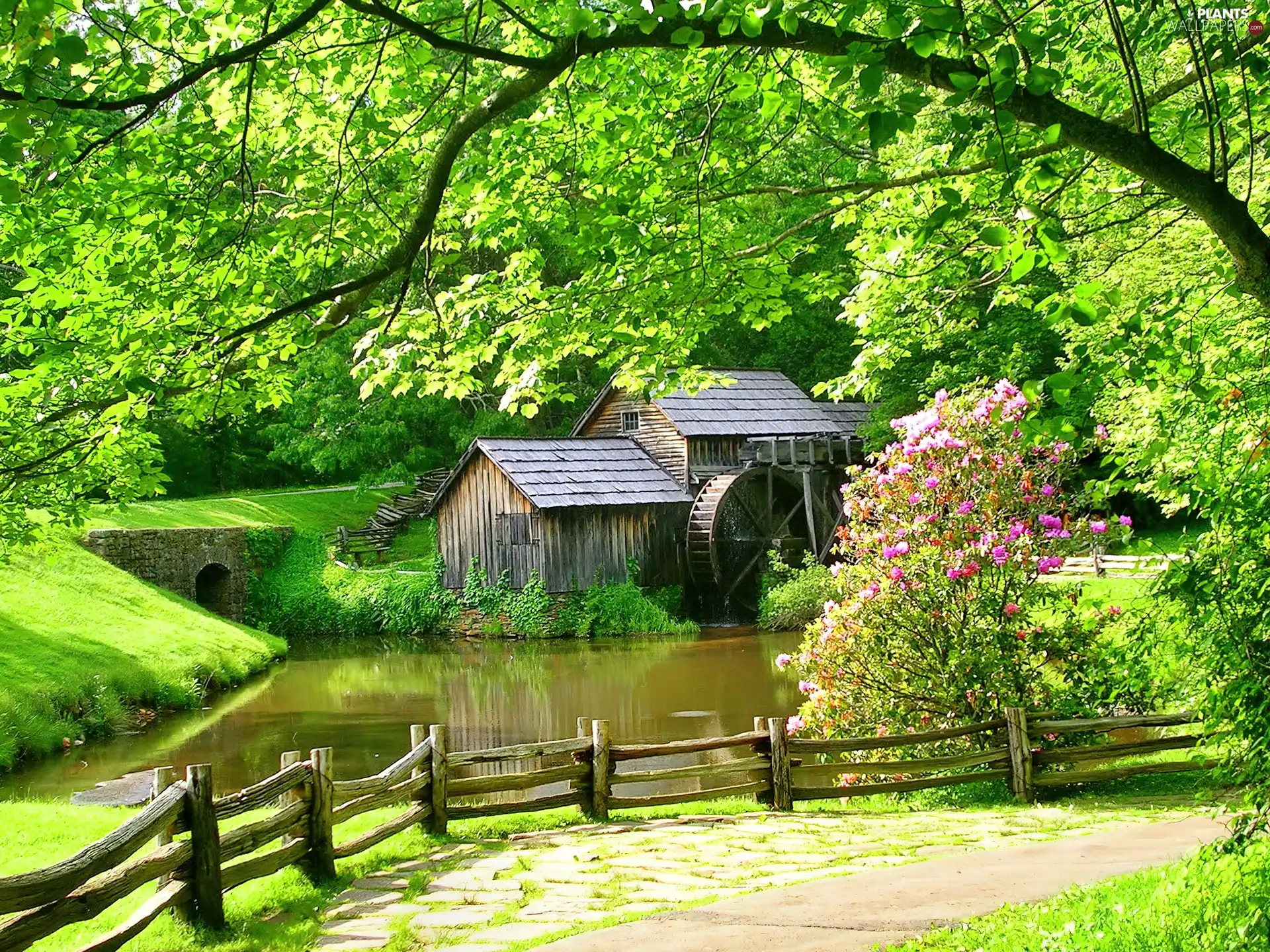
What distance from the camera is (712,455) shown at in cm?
3078

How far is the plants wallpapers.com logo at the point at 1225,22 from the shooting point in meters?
4.47

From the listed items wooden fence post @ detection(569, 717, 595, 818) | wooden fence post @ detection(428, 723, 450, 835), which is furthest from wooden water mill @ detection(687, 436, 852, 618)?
wooden fence post @ detection(428, 723, 450, 835)

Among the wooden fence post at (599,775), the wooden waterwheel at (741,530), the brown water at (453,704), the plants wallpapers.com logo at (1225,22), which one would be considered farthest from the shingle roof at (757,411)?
the plants wallpapers.com logo at (1225,22)

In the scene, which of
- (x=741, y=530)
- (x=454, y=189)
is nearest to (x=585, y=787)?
(x=454, y=189)

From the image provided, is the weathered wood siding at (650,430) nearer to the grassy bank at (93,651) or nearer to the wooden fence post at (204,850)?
the grassy bank at (93,651)

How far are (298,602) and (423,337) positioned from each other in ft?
80.1

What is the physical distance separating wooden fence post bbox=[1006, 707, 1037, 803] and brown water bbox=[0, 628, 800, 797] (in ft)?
18.3

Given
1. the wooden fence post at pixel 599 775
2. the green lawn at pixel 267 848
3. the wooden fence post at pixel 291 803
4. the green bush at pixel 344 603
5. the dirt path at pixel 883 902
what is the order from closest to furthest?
the dirt path at pixel 883 902
the green lawn at pixel 267 848
the wooden fence post at pixel 291 803
the wooden fence post at pixel 599 775
the green bush at pixel 344 603

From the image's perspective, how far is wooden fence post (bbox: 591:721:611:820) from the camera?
976 cm

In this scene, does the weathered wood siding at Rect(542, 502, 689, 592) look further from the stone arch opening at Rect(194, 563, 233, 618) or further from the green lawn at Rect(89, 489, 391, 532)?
the green lawn at Rect(89, 489, 391, 532)

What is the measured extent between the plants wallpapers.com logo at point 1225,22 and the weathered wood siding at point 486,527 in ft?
71.1

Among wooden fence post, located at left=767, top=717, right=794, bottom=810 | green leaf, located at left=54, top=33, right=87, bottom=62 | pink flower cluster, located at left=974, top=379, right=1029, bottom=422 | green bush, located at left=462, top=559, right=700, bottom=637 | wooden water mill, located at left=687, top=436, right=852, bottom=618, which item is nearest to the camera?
green leaf, located at left=54, top=33, right=87, bottom=62

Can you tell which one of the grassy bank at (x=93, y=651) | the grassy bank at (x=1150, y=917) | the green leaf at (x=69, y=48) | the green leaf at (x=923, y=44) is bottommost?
the grassy bank at (x=1150, y=917)

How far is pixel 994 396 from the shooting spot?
10977 millimetres
